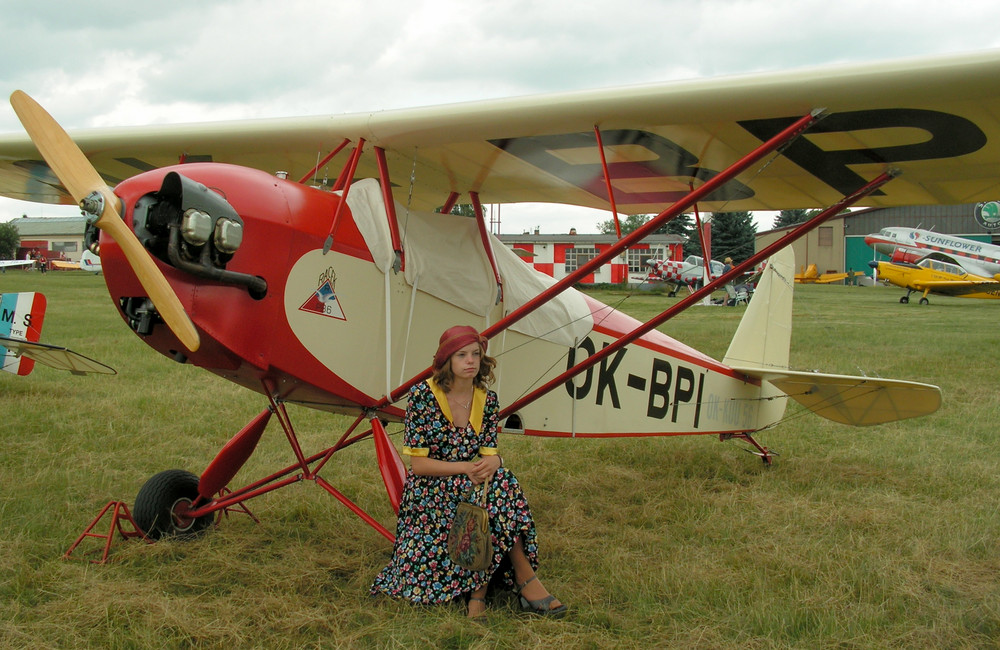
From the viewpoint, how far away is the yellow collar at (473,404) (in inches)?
124

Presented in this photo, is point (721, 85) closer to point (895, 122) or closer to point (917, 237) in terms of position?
point (895, 122)

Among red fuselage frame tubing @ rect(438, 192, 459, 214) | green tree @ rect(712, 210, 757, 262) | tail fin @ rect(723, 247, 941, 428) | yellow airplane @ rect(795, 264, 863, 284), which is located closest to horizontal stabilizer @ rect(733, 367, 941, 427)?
tail fin @ rect(723, 247, 941, 428)

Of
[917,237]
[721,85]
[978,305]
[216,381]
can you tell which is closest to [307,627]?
[721,85]

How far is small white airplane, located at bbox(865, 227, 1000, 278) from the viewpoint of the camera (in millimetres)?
31391

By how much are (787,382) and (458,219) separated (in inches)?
115

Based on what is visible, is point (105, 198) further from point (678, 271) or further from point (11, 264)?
point (11, 264)

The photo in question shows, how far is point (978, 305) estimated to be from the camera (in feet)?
86.9

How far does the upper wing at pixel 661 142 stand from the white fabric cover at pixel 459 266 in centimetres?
41

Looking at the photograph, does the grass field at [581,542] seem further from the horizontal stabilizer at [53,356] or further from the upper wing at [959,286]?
the upper wing at [959,286]

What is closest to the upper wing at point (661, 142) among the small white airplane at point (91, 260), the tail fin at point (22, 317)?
the small white airplane at point (91, 260)

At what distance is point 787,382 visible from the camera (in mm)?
5633

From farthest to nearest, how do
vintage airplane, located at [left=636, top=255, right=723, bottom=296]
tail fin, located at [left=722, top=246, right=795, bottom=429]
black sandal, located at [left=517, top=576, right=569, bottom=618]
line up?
vintage airplane, located at [left=636, top=255, right=723, bottom=296] → tail fin, located at [left=722, top=246, right=795, bottom=429] → black sandal, located at [left=517, top=576, right=569, bottom=618]

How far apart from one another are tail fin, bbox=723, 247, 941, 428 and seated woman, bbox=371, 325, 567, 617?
9.49ft

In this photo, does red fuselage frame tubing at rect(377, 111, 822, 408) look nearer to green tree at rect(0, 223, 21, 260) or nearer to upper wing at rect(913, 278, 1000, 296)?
upper wing at rect(913, 278, 1000, 296)
